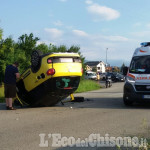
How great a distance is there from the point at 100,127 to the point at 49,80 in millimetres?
3267

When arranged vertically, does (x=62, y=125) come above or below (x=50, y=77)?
below

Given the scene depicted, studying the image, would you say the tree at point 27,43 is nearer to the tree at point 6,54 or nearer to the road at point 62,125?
the tree at point 6,54

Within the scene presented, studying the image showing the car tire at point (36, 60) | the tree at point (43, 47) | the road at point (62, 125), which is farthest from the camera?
the tree at point (43, 47)

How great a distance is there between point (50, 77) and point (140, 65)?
12.7 feet

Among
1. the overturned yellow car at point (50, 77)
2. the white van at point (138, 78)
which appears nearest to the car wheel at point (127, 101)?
the white van at point (138, 78)

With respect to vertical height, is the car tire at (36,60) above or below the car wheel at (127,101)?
above

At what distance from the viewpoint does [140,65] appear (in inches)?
453

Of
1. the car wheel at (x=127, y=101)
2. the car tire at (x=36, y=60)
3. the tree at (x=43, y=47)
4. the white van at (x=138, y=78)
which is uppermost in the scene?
the tree at (x=43, y=47)

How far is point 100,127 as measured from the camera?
721 centimetres

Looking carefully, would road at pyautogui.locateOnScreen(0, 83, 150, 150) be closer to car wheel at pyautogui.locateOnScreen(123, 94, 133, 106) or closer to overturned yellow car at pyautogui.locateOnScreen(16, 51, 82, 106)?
overturned yellow car at pyautogui.locateOnScreen(16, 51, 82, 106)

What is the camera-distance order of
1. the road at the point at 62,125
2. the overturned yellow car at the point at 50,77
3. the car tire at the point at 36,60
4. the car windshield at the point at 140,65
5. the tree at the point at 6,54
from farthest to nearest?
the tree at the point at 6,54, the car windshield at the point at 140,65, the car tire at the point at 36,60, the overturned yellow car at the point at 50,77, the road at the point at 62,125

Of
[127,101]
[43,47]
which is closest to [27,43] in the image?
[43,47]

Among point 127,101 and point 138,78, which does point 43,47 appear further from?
point 138,78

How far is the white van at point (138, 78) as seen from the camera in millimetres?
10890
